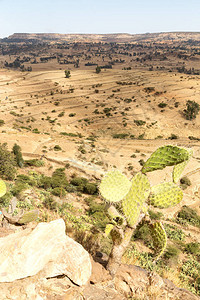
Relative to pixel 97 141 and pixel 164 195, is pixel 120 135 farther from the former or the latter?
pixel 164 195

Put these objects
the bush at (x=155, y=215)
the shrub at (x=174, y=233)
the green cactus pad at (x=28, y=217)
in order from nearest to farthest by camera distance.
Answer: the green cactus pad at (x=28, y=217) → the shrub at (x=174, y=233) → the bush at (x=155, y=215)

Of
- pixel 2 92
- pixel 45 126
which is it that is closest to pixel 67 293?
pixel 45 126

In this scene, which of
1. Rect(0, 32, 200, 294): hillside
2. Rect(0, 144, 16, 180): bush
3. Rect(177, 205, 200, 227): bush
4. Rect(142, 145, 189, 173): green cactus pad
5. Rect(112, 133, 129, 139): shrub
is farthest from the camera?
Rect(112, 133, 129, 139): shrub

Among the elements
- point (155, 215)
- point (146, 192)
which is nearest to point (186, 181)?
point (155, 215)

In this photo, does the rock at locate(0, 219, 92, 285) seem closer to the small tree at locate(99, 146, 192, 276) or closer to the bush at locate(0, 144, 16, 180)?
the small tree at locate(99, 146, 192, 276)

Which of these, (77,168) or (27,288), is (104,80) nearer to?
(77,168)

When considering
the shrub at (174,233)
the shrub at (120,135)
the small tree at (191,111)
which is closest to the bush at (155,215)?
the shrub at (174,233)

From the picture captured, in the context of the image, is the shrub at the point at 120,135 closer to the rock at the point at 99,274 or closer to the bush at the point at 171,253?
the bush at the point at 171,253

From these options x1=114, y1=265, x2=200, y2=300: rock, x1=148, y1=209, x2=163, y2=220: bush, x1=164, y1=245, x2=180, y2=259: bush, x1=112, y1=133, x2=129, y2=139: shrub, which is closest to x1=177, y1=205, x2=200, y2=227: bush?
x1=148, y1=209, x2=163, y2=220: bush
